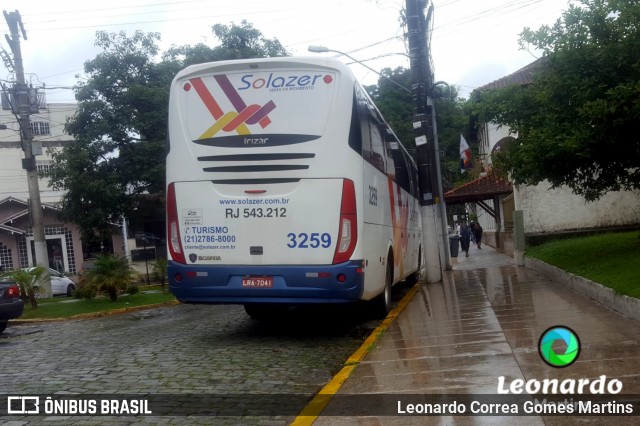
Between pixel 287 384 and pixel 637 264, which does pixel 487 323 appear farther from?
pixel 287 384

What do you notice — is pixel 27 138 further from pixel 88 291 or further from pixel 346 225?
pixel 346 225

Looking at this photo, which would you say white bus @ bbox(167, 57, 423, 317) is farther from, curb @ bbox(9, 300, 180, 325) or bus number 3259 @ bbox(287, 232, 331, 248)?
curb @ bbox(9, 300, 180, 325)

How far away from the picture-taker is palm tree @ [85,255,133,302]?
16.9 m

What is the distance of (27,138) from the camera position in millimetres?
20266

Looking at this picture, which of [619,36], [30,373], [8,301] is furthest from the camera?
[8,301]

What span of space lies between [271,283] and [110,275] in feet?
30.3

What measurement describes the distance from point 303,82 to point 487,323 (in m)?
4.23

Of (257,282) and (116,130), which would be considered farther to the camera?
(116,130)

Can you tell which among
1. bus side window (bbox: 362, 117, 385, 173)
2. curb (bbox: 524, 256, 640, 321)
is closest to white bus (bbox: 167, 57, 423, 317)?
bus side window (bbox: 362, 117, 385, 173)

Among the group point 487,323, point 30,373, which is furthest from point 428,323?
point 30,373

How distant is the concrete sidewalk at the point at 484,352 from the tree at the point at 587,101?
235 cm

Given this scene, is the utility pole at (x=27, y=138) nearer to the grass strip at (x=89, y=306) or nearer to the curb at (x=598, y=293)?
the grass strip at (x=89, y=306)

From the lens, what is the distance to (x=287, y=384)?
6949 millimetres

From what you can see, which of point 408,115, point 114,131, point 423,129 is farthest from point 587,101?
point 408,115
